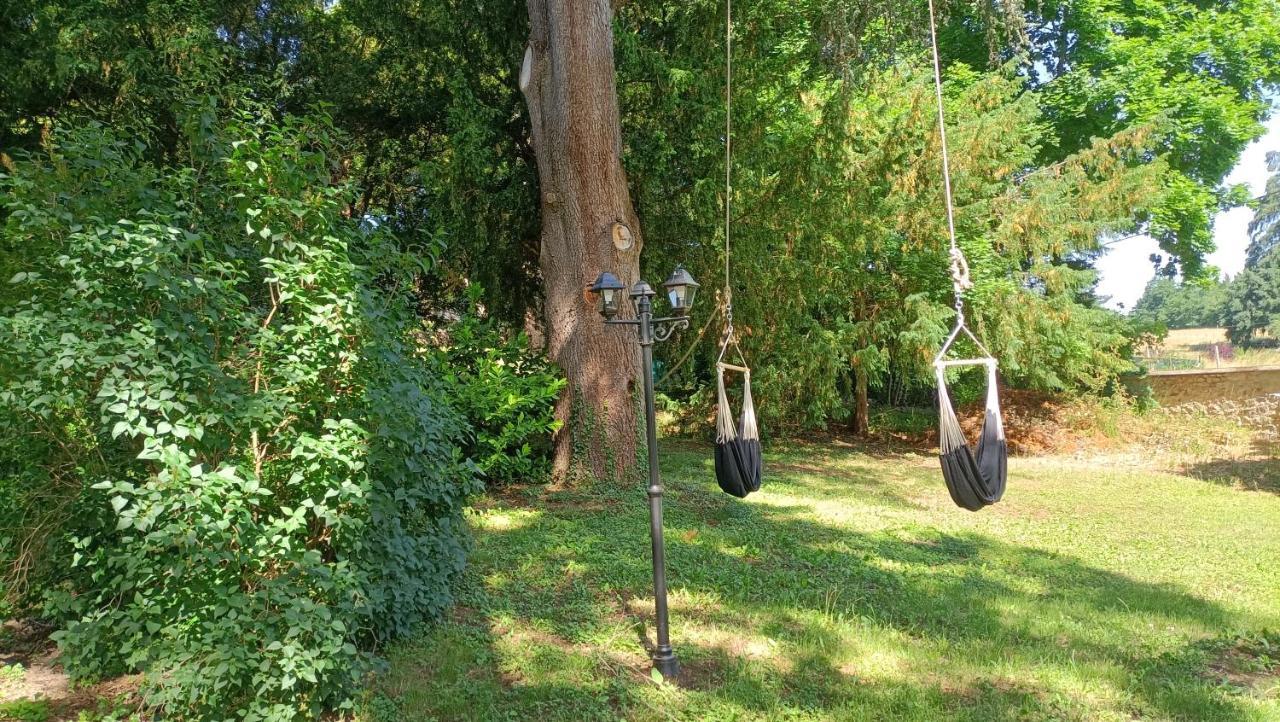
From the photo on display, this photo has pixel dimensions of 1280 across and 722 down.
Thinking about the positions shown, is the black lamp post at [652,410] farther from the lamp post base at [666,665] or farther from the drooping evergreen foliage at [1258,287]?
the drooping evergreen foliage at [1258,287]

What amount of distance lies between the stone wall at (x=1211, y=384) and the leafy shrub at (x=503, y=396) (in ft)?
42.9

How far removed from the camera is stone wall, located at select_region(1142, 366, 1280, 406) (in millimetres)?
14992

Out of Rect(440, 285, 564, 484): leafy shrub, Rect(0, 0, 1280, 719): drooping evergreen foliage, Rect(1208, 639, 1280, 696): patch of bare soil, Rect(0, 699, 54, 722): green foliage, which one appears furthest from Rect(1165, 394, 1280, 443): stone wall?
Rect(0, 699, 54, 722): green foliage

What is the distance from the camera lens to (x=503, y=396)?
24.2ft

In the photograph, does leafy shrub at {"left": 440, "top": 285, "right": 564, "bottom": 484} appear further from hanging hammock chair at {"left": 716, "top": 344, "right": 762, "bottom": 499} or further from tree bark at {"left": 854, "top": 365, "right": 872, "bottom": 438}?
tree bark at {"left": 854, "top": 365, "right": 872, "bottom": 438}

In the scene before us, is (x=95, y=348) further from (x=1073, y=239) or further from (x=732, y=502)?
(x=1073, y=239)

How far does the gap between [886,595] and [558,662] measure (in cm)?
226

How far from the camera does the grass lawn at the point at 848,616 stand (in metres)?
3.41

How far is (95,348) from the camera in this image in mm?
2646

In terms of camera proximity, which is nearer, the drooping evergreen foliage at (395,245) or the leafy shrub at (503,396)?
the drooping evergreen foliage at (395,245)

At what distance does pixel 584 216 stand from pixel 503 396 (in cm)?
196

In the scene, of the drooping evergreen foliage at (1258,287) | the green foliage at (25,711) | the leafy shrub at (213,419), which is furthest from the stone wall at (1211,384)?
the drooping evergreen foliage at (1258,287)

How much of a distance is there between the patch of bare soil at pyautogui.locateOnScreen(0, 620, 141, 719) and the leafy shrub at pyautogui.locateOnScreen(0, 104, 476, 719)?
0.47 ft

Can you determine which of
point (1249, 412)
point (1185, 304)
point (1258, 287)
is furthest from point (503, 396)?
point (1185, 304)
